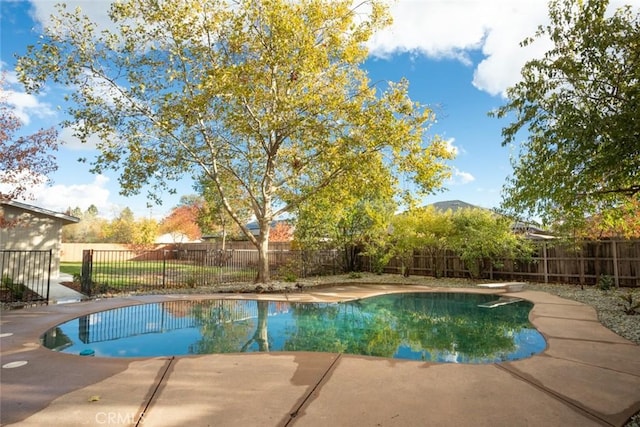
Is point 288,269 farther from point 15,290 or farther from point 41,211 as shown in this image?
point 41,211

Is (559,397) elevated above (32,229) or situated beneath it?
situated beneath

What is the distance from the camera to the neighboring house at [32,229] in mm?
13812

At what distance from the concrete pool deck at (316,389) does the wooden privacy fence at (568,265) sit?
8.64 meters

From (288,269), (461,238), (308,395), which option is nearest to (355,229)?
(288,269)

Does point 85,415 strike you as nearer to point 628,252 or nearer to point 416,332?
point 416,332

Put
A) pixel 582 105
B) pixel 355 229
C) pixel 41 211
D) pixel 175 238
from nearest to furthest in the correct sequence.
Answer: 1. pixel 582 105
2. pixel 41 211
3. pixel 355 229
4. pixel 175 238

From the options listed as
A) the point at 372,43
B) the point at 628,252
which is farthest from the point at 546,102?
the point at 628,252

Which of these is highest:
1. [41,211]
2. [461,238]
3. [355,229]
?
[41,211]

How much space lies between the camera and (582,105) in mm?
5559

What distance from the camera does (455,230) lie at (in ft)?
51.7

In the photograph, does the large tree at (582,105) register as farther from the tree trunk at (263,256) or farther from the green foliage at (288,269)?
the green foliage at (288,269)

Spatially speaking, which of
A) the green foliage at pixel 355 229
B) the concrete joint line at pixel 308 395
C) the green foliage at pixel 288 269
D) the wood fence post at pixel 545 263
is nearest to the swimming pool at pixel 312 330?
the concrete joint line at pixel 308 395

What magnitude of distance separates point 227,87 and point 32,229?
34.7ft

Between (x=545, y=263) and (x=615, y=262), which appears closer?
(x=615, y=262)
